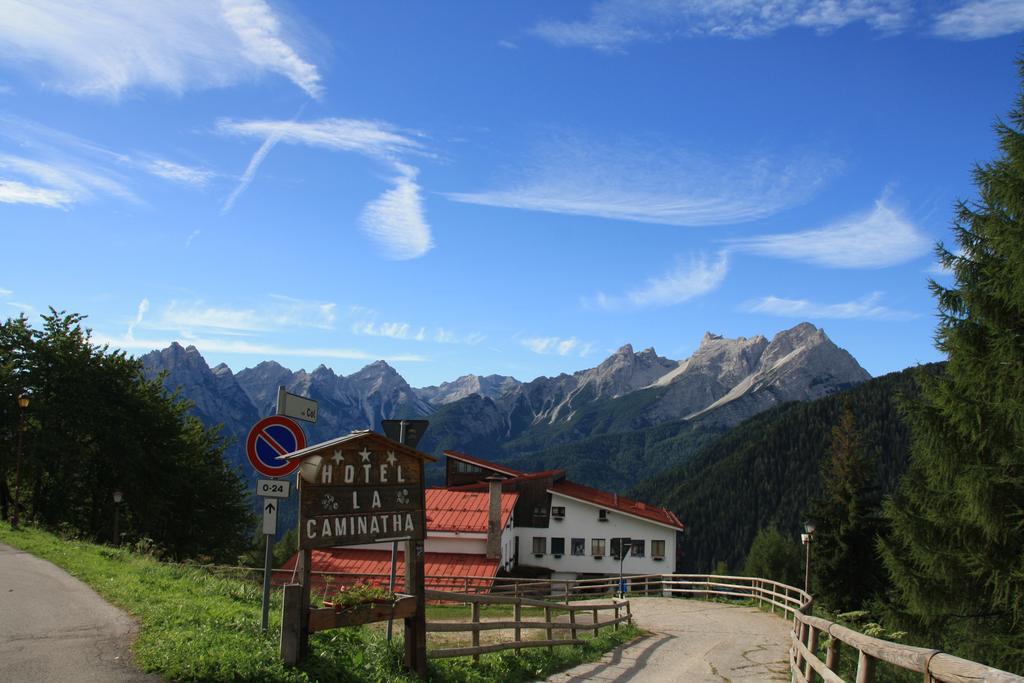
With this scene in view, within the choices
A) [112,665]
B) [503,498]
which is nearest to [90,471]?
[503,498]

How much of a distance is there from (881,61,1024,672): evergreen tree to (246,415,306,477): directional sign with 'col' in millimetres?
11637

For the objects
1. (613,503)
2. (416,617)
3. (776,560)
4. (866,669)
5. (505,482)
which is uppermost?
(866,669)

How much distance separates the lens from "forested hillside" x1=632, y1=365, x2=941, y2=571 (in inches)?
6004

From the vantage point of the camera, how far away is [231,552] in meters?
42.7

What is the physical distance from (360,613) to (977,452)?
1220 centimetres

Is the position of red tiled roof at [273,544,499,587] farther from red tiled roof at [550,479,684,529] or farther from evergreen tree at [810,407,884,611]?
evergreen tree at [810,407,884,611]

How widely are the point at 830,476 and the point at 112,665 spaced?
135 ft

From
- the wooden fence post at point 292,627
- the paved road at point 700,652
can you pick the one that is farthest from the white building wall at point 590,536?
the wooden fence post at point 292,627

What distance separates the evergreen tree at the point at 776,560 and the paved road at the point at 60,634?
8622cm

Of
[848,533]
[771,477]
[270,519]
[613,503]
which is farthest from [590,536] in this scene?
[771,477]

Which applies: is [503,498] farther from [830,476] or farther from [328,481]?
[328,481]

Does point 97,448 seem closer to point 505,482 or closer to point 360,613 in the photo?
point 505,482

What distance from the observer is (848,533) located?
3847cm

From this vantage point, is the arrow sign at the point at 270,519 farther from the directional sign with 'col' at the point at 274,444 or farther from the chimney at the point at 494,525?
the chimney at the point at 494,525
